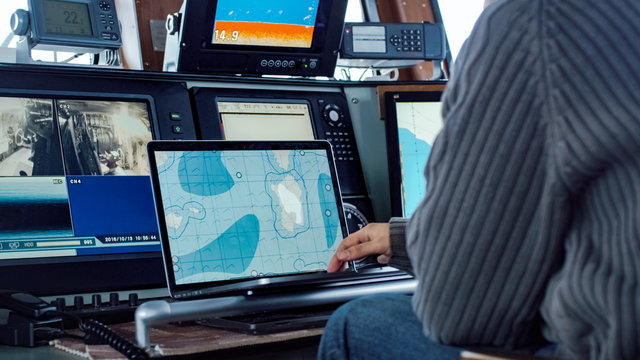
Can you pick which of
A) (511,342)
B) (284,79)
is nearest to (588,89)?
(511,342)

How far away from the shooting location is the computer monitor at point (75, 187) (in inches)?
54.7

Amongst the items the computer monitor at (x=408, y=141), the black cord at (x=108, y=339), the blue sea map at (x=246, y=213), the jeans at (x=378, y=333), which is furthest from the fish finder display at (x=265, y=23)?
the jeans at (x=378, y=333)

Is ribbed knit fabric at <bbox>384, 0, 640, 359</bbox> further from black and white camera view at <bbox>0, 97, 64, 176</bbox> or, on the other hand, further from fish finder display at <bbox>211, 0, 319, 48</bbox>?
fish finder display at <bbox>211, 0, 319, 48</bbox>

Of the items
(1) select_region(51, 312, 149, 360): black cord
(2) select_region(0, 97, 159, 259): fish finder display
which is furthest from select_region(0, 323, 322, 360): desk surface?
(2) select_region(0, 97, 159, 259): fish finder display

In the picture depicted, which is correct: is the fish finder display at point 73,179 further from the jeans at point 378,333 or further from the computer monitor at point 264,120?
the jeans at point 378,333

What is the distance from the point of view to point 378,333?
3.03 feet

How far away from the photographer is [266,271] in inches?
55.6

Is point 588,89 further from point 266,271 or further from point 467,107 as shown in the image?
point 266,271

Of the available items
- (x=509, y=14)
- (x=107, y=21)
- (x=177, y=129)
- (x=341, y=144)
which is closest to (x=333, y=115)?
(x=341, y=144)

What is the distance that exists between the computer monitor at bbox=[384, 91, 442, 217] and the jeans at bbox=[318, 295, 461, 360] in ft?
2.82

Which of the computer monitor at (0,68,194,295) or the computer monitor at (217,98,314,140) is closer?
the computer monitor at (0,68,194,295)

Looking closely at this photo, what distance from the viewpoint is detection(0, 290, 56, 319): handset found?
122 centimetres

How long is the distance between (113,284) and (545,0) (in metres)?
1.05

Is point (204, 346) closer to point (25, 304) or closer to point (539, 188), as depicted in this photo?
point (25, 304)
